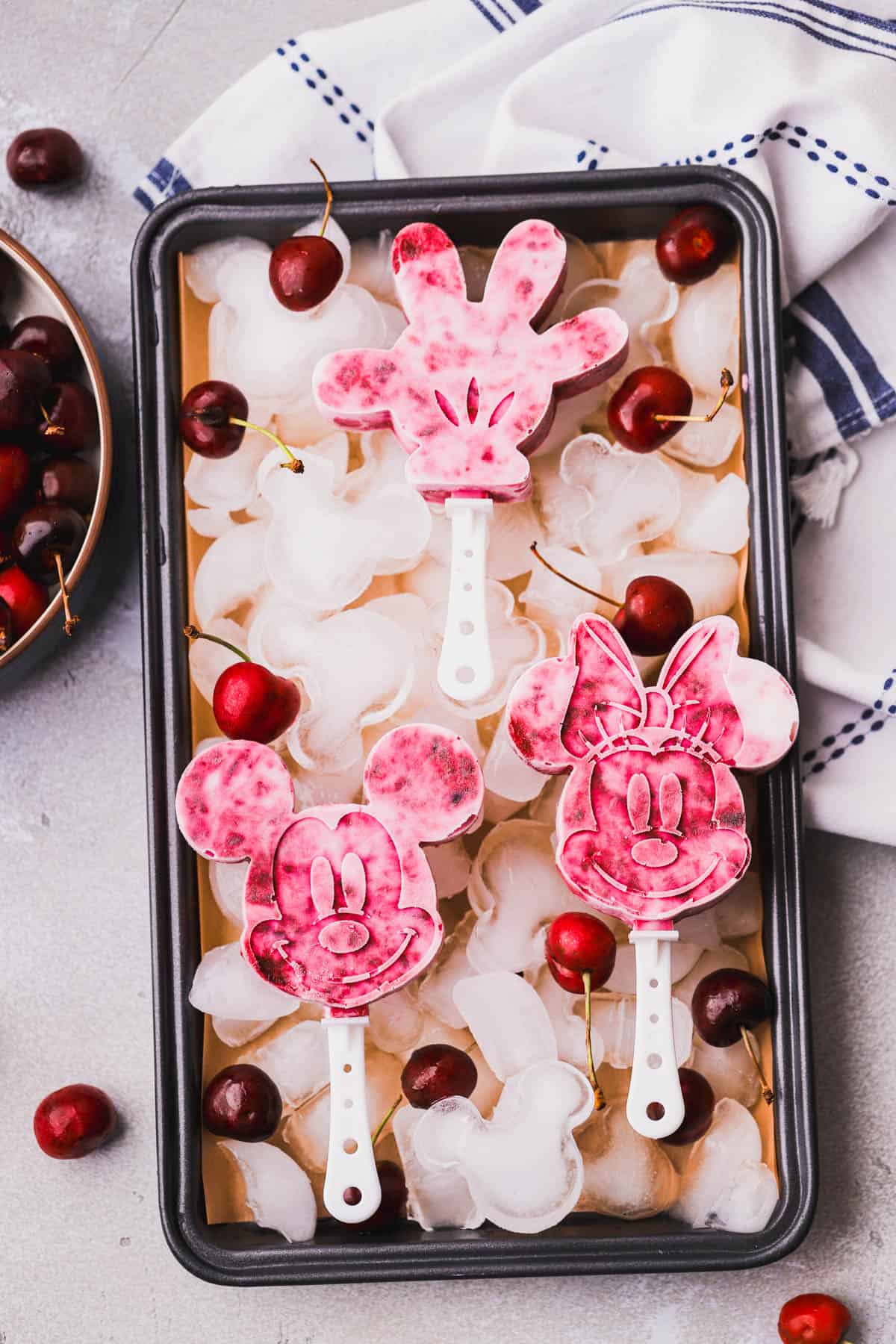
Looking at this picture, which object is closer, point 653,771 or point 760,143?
point 653,771

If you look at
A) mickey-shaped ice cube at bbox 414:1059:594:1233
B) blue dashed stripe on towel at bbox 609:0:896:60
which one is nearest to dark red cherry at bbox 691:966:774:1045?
mickey-shaped ice cube at bbox 414:1059:594:1233

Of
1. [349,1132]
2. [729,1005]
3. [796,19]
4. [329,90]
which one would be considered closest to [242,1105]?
[349,1132]

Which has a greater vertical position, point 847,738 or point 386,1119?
point 847,738

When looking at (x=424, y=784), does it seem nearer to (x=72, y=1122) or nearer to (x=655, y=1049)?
(x=655, y=1049)

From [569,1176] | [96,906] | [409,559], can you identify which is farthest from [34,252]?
[569,1176]

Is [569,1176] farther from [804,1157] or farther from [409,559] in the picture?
[409,559]

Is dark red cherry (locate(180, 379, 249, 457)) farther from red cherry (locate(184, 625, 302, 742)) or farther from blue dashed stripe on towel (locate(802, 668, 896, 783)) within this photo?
blue dashed stripe on towel (locate(802, 668, 896, 783))
